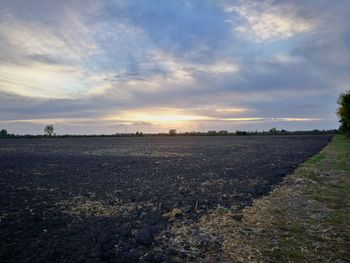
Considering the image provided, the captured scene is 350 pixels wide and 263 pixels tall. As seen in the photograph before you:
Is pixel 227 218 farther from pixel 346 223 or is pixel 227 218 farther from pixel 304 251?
pixel 346 223

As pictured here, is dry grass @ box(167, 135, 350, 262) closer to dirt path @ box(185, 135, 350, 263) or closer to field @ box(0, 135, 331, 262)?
dirt path @ box(185, 135, 350, 263)

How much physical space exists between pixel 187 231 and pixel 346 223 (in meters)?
3.51

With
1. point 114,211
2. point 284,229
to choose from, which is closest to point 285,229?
point 284,229

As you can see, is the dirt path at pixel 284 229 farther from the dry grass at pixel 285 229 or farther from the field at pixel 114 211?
the field at pixel 114 211

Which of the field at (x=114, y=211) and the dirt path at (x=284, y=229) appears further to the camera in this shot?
the field at (x=114, y=211)

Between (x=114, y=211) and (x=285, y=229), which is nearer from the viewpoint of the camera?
(x=285, y=229)

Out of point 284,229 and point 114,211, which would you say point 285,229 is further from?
point 114,211

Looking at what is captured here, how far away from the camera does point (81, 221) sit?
6438 millimetres

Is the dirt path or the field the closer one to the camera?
the dirt path

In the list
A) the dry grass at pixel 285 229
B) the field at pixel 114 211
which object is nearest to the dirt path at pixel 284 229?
the dry grass at pixel 285 229

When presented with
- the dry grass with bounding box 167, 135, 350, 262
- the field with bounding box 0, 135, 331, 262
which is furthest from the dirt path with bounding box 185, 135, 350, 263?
the field with bounding box 0, 135, 331, 262

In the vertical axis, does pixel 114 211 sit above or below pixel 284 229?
above

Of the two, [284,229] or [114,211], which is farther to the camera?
[114,211]

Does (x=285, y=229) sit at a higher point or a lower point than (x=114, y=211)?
lower
